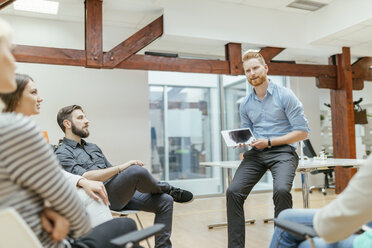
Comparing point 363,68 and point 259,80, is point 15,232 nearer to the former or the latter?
point 259,80

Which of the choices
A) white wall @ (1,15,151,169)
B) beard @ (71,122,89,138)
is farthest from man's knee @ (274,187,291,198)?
white wall @ (1,15,151,169)

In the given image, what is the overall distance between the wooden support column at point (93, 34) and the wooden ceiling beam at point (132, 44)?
0.35 feet

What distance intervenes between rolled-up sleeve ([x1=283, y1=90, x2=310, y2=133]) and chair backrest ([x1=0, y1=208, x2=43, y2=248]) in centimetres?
202

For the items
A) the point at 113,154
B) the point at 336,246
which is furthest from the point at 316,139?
the point at 336,246

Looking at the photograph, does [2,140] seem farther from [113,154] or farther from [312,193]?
[312,193]

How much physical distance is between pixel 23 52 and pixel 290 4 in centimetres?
378

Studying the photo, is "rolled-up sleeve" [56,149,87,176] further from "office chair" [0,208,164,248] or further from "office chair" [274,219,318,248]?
"office chair" [274,219,318,248]

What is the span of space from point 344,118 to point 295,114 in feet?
13.2

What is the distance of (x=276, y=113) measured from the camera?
2602 millimetres

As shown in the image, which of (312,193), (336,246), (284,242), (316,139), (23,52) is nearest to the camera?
(336,246)

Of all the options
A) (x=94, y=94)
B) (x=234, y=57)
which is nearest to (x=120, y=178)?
(x=94, y=94)

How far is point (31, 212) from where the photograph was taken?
3.12ft

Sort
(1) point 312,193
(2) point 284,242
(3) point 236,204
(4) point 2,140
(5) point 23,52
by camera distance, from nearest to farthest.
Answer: (4) point 2,140 < (2) point 284,242 < (3) point 236,204 < (5) point 23,52 < (1) point 312,193

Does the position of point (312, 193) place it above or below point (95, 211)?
below
